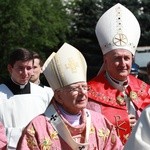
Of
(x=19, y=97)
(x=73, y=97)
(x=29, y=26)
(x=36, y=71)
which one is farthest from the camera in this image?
(x=29, y=26)

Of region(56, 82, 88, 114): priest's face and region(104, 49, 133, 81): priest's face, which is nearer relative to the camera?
region(56, 82, 88, 114): priest's face

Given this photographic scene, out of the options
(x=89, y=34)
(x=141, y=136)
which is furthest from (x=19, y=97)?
(x=89, y=34)

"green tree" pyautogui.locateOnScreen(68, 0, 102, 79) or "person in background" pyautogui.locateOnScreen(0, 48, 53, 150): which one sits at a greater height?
"person in background" pyautogui.locateOnScreen(0, 48, 53, 150)

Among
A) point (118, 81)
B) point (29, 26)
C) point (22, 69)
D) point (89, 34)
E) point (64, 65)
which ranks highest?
point (64, 65)

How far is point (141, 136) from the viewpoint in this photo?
3.60m

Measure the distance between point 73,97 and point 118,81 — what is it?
90cm

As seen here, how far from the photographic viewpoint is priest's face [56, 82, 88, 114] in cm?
474

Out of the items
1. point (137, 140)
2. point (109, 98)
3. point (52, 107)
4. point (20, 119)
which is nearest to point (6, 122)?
point (20, 119)

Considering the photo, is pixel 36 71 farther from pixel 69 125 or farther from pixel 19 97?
pixel 69 125

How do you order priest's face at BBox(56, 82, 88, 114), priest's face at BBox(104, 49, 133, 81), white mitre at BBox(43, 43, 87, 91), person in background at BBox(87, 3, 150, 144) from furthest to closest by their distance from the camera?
person in background at BBox(87, 3, 150, 144) → priest's face at BBox(104, 49, 133, 81) → white mitre at BBox(43, 43, 87, 91) → priest's face at BBox(56, 82, 88, 114)

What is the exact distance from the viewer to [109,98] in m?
5.66

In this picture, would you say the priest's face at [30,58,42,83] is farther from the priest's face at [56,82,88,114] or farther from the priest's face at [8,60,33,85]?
the priest's face at [56,82,88,114]

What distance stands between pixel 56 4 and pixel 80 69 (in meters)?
39.8

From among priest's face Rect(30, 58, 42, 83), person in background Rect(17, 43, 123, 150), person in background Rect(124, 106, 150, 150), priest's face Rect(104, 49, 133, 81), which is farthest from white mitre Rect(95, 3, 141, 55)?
person in background Rect(124, 106, 150, 150)
